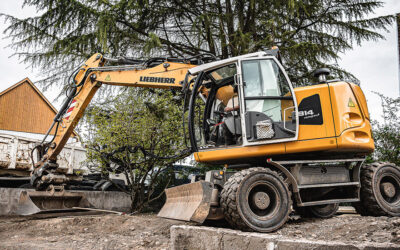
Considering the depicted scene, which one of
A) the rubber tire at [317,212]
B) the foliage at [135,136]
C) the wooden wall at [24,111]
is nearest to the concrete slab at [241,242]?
the rubber tire at [317,212]

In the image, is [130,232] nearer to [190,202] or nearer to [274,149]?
[190,202]

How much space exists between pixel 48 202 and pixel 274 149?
542cm

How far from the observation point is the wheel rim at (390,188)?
5.33m

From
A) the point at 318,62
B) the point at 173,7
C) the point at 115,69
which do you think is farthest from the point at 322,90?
the point at 173,7

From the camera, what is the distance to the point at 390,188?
536 centimetres

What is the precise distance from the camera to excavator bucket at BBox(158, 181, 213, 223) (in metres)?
4.67

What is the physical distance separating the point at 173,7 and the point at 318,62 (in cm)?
442

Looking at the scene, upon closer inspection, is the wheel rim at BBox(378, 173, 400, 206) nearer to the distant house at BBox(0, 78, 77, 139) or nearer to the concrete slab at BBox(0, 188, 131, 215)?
the concrete slab at BBox(0, 188, 131, 215)

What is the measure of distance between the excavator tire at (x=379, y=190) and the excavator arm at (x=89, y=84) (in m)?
3.66

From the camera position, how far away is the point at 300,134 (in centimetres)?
482

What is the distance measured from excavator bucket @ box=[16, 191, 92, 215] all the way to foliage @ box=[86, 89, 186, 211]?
1.23 m

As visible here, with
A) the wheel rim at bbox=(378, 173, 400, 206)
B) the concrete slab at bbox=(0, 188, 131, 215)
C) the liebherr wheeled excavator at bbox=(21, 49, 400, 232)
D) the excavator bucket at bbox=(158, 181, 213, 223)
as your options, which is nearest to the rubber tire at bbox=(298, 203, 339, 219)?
the liebherr wheeled excavator at bbox=(21, 49, 400, 232)

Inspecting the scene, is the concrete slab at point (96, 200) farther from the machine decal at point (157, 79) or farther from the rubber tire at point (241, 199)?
the rubber tire at point (241, 199)

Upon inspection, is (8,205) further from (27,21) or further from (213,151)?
(213,151)
